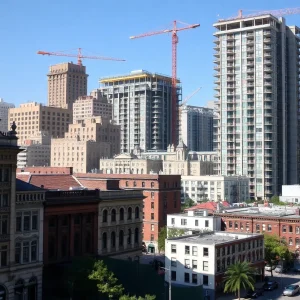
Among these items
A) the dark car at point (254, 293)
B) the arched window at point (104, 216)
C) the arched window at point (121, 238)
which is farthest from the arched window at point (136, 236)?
the dark car at point (254, 293)

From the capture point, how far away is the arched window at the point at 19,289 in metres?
68.6

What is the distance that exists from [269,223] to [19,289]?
2390 inches

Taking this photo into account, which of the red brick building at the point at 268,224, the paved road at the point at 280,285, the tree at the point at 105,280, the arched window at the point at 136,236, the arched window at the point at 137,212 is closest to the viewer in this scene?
the tree at the point at 105,280

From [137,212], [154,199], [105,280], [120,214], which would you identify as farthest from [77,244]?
[154,199]

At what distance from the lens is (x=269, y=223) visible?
11456 centimetres

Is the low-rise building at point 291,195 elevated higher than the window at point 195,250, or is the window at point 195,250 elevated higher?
the low-rise building at point 291,195

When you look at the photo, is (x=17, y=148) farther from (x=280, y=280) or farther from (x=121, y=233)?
(x=280, y=280)

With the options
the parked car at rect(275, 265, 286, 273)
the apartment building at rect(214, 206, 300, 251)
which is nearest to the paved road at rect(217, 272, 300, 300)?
the parked car at rect(275, 265, 286, 273)

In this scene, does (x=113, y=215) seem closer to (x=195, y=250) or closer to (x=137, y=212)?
(x=137, y=212)

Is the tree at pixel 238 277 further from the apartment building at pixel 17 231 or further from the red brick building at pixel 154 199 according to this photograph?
the red brick building at pixel 154 199

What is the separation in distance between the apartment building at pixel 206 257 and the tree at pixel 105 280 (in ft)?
51.6

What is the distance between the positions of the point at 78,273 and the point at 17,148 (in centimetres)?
1737

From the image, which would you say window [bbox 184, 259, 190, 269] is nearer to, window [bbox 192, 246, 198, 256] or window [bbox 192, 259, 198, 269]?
window [bbox 192, 259, 198, 269]

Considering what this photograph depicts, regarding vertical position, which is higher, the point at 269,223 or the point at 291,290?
the point at 269,223
